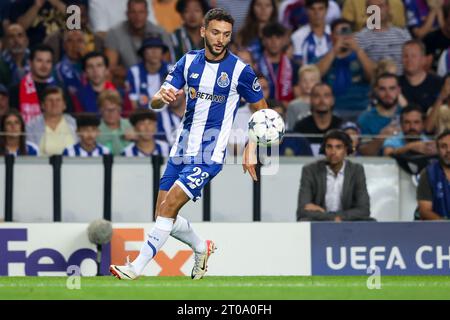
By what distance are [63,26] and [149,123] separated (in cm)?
204

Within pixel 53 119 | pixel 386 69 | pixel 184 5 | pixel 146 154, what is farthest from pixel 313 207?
pixel 184 5

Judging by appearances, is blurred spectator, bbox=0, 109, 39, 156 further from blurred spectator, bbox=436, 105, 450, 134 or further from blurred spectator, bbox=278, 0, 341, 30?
blurred spectator, bbox=436, 105, 450, 134

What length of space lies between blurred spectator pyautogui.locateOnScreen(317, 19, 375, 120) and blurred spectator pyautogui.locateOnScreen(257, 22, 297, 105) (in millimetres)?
442

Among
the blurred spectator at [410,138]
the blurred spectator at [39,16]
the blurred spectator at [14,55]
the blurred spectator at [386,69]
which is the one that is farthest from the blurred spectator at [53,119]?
the blurred spectator at [386,69]

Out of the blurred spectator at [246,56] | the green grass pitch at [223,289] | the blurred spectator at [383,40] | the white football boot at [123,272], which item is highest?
the blurred spectator at [383,40]

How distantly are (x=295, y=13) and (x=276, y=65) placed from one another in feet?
3.10

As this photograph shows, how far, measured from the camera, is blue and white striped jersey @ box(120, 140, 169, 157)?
12823 mm

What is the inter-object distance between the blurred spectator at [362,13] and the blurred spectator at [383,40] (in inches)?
4.3

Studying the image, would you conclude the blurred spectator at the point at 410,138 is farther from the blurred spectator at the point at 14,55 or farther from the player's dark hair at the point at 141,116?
the blurred spectator at the point at 14,55

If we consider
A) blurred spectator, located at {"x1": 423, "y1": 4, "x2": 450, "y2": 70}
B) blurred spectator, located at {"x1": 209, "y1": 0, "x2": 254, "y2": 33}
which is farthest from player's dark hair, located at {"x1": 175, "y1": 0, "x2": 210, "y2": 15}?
blurred spectator, located at {"x1": 423, "y1": 4, "x2": 450, "y2": 70}

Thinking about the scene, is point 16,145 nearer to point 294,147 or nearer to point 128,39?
point 128,39

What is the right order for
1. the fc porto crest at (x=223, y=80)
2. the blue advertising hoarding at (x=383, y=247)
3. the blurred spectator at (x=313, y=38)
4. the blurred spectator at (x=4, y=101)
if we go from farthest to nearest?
the blurred spectator at (x=313, y=38) → the blurred spectator at (x=4, y=101) → the blue advertising hoarding at (x=383, y=247) → the fc porto crest at (x=223, y=80)

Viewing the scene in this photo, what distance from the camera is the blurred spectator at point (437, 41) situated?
1468 cm

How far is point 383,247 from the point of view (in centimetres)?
1155
